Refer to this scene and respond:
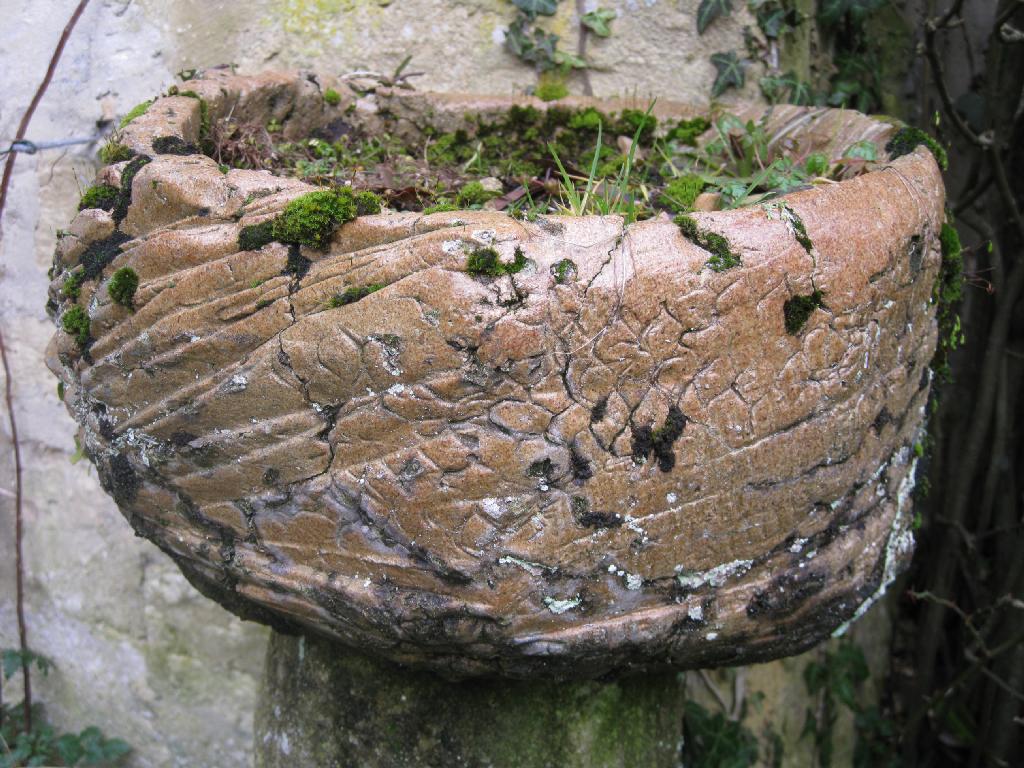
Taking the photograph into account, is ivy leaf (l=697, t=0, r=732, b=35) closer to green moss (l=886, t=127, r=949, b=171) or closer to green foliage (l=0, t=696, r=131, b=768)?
green moss (l=886, t=127, r=949, b=171)

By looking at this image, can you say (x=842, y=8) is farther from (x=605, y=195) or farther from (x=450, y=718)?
(x=450, y=718)

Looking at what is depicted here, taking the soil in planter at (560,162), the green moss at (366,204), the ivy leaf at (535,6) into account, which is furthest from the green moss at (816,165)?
the ivy leaf at (535,6)

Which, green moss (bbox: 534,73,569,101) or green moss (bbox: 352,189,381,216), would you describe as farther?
green moss (bbox: 534,73,569,101)

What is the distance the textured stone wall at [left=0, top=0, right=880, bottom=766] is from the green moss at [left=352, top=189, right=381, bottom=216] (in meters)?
0.99

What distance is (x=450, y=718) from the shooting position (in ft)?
4.46

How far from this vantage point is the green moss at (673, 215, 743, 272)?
0.98 meters

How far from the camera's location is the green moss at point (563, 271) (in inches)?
A: 37.5

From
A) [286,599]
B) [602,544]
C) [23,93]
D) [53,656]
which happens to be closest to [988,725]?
[602,544]

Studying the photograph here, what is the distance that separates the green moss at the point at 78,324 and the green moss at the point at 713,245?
2.34ft

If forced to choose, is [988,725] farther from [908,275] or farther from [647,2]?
[647,2]

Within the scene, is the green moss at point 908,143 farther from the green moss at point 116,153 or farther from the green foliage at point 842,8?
the green moss at point 116,153

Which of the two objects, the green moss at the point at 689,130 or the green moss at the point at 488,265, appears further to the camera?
the green moss at the point at 689,130

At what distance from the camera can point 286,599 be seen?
43.4 inches

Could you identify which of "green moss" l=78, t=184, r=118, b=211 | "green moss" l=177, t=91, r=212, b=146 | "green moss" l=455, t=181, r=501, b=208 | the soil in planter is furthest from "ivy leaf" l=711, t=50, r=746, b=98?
"green moss" l=78, t=184, r=118, b=211
